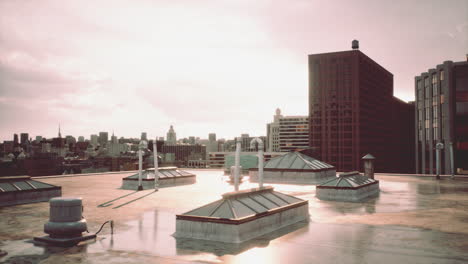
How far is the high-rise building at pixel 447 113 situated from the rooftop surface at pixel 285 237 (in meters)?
69.3

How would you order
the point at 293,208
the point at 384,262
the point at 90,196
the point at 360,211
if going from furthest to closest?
the point at 90,196
the point at 360,211
the point at 293,208
the point at 384,262

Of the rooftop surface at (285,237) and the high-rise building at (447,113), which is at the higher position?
the high-rise building at (447,113)

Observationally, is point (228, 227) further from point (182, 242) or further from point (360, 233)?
point (360, 233)

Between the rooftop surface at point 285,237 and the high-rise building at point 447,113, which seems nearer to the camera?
the rooftop surface at point 285,237

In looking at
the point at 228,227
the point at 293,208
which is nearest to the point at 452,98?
the point at 293,208

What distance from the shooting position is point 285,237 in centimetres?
1786

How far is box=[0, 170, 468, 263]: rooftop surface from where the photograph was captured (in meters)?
14.5

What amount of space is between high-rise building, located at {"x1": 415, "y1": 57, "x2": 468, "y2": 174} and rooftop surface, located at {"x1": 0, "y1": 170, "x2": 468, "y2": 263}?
2727 inches

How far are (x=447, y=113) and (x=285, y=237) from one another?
89119 mm

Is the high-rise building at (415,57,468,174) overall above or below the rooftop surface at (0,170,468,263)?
above

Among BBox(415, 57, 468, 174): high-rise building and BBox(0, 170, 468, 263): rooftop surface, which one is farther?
BBox(415, 57, 468, 174): high-rise building

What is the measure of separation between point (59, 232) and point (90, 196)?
1743 centimetres

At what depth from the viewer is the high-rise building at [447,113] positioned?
295 feet

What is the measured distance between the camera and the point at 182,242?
56.0 feet
